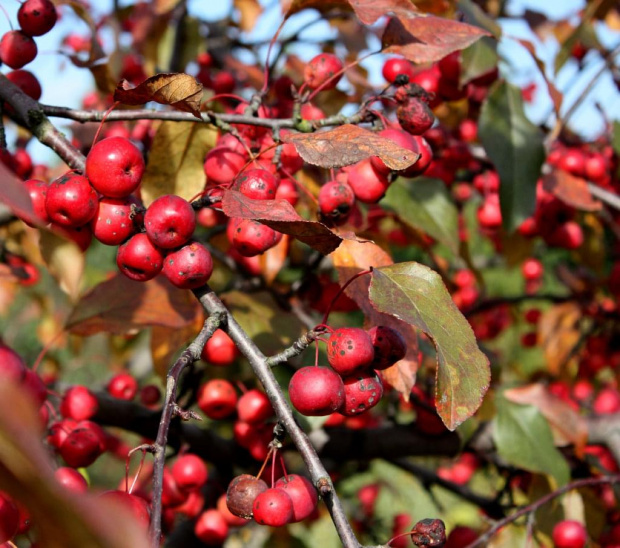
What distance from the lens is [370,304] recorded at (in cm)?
99

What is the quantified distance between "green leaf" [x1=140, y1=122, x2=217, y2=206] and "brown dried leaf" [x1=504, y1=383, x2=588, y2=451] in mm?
1002

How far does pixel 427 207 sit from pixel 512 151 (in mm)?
266

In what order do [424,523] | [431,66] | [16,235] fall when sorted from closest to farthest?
[424,523] < [431,66] < [16,235]

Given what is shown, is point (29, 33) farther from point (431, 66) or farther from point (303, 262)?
point (303, 262)

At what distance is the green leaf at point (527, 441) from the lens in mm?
1462

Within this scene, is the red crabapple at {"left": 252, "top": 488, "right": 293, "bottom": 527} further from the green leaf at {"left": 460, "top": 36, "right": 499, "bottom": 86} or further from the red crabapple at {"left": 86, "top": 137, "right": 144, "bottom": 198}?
the green leaf at {"left": 460, "top": 36, "right": 499, "bottom": 86}

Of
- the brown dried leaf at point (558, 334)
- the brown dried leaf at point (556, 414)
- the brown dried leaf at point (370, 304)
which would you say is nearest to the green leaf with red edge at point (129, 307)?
the brown dried leaf at point (370, 304)

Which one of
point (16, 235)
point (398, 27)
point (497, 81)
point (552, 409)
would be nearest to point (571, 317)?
point (552, 409)

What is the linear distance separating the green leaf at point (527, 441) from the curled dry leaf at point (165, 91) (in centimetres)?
109

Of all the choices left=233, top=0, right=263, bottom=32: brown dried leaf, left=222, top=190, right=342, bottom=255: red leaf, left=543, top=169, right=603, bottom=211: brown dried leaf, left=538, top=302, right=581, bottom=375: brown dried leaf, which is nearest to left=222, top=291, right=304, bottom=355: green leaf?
left=222, top=190, right=342, bottom=255: red leaf

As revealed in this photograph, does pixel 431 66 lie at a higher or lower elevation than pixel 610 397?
higher

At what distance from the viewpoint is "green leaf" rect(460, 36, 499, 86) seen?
57.4 inches

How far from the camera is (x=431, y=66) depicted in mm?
1538

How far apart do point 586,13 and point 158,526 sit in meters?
1.82
